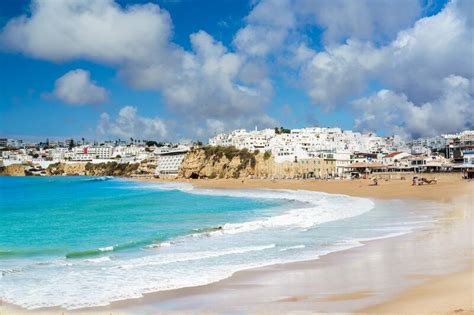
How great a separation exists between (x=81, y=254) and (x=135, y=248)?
1475 mm

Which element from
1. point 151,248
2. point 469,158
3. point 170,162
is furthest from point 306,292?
point 170,162

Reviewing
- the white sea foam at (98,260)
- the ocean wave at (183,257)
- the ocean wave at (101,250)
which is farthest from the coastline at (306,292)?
the ocean wave at (101,250)

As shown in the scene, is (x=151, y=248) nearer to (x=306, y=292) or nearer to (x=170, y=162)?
(x=306, y=292)

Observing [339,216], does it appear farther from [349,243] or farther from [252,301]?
[252,301]

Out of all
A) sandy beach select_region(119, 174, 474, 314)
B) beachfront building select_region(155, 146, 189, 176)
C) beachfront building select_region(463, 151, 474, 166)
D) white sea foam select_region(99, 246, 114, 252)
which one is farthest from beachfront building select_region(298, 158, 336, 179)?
sandy beach select_region(119, 174, 474, 314)

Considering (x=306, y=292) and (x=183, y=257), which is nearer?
(x=306, y=292)

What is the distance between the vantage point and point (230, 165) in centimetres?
10256

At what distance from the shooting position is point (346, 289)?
8.00 metres

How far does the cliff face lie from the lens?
3617 inches

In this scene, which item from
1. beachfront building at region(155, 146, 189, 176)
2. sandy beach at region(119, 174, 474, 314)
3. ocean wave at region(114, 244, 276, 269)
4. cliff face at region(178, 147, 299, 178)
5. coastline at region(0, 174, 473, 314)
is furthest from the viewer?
beachfront building at region(155, 146, 189, 176)

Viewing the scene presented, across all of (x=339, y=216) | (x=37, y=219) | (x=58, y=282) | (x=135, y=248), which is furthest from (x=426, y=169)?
(x=58, y=282)

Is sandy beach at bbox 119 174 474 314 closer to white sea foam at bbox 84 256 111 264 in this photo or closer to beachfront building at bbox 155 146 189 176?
white sea foam at bbox 84 256 111 264

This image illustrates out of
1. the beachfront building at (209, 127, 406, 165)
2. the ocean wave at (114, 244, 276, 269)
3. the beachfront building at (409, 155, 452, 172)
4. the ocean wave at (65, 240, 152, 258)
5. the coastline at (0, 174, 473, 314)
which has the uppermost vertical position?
the beachfront building at (209, 127, 406, 165)

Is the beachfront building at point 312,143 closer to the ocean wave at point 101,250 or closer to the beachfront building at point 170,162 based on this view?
the beachfront building at point 170,162
